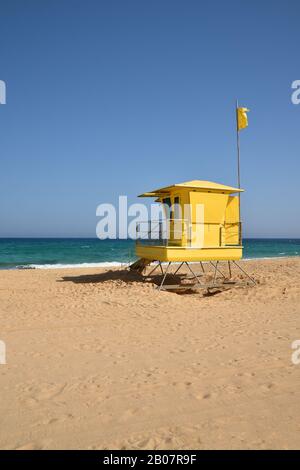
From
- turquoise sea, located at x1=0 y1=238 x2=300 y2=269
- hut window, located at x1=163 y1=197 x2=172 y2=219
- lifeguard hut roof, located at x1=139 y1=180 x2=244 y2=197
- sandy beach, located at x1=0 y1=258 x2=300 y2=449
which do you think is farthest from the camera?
turquoise sea, located at x1=0 y1=238 x2=300 y2=269

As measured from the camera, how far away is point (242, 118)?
18.3 meters

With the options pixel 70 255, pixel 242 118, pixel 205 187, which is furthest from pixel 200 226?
pixel 70 255

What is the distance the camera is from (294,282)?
57.2 feet

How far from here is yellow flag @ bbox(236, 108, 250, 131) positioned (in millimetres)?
18203

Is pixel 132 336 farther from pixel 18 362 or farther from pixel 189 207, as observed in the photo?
pixel 189 207

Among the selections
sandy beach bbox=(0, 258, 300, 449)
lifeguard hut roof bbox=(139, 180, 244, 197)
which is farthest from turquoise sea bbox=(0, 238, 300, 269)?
sandy beach bbox=(0, 258, 300, 449)

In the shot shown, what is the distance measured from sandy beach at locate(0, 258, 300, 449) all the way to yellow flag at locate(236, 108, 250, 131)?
31.1 ft

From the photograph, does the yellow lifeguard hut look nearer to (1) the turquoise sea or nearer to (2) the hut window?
(2) the hut window

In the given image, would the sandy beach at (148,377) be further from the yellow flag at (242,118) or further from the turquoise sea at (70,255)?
the turquoise sea at (70,255)

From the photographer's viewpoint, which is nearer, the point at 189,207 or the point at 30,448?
the point at 30,448

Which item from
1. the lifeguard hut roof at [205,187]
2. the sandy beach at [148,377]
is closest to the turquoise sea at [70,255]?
the lifeguard hut roof at [205,187]
